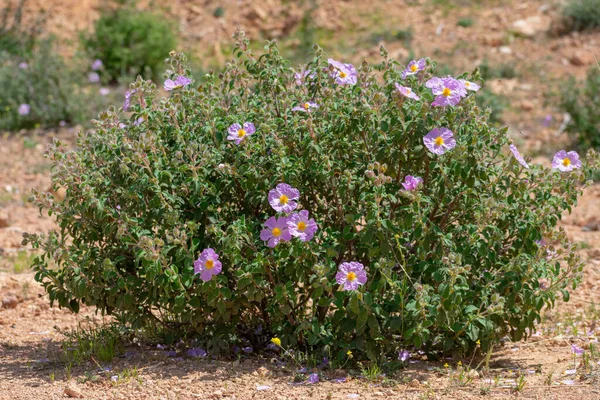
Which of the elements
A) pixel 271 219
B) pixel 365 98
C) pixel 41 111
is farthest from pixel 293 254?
pixel 41 111

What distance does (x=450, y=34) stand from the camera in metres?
10.4

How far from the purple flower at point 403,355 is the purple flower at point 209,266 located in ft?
2.71

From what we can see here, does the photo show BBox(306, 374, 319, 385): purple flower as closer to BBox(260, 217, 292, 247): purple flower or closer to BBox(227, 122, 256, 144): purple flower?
BBox(260, 217, 292, 247): purple flower

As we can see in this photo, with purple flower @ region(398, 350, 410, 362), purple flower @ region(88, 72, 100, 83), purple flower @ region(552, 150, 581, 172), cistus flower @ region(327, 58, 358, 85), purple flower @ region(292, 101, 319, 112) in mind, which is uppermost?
cistus flower @ region(327, 58, 358, 85)

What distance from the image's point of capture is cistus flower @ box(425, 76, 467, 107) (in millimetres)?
3119

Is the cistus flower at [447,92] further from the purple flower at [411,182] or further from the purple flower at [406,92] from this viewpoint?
the purple flower at [411,182]

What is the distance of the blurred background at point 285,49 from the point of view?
8117 millimetres

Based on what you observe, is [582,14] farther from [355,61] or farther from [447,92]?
[447,92]

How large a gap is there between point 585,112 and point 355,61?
3262 millimetres

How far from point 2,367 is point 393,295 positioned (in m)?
1.68

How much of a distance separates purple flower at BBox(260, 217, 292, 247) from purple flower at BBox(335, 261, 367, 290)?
0.77ft

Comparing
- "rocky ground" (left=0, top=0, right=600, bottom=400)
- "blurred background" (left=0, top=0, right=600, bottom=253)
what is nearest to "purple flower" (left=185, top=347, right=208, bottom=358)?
"rocky ground" (left=0, top=0, right=600, bottom=400)

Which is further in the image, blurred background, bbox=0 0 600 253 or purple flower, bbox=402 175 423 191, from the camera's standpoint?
blurred background, bbox=0 0 600 253

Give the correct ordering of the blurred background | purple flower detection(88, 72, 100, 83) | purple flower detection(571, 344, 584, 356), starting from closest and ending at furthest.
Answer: purple flower detection(571, 344, 584, 356), the blurred background, purple flower detection(88, 72, 100, 83)
